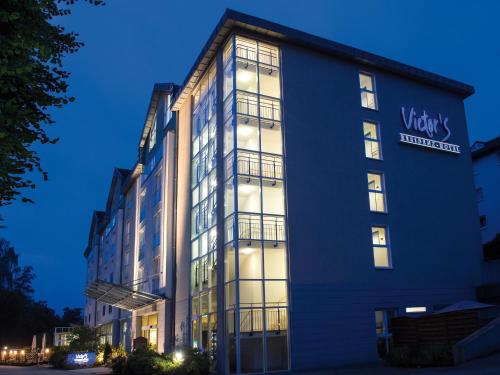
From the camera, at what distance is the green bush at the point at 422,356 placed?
17812 mm

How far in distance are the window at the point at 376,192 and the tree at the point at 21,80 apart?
53.0 feet

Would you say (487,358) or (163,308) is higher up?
(163,308)

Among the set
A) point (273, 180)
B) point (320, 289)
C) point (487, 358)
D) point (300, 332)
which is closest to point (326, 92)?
point (273, 180)

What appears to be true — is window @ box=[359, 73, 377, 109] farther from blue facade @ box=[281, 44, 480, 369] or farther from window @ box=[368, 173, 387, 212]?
window @ box=[368, 173, 387, 212]

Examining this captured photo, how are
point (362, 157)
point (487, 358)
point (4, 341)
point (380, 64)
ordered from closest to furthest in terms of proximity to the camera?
point (487, 358), point (362, 157), point (380, 64), point (4, 341)

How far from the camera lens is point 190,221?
26.9m

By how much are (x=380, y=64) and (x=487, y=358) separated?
1522cm

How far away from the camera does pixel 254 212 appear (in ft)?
70.5

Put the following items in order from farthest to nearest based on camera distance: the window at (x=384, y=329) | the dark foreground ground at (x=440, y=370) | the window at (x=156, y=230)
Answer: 1. the window at (x=156, y=230)
2. the window at (x=384, y=329)
3. the dark foreground ground at (x=440, y=370)

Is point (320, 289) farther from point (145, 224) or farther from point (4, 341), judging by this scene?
point (4, 341)

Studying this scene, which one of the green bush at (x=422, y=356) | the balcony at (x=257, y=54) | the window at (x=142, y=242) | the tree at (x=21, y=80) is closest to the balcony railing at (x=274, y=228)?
the green bush at (x=422, y=356)

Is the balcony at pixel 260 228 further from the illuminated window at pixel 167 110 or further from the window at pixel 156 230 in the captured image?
the illuminated window at pixel 167 110

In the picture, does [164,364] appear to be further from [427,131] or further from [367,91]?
[427,131]

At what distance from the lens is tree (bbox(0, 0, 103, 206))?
34.6ft
